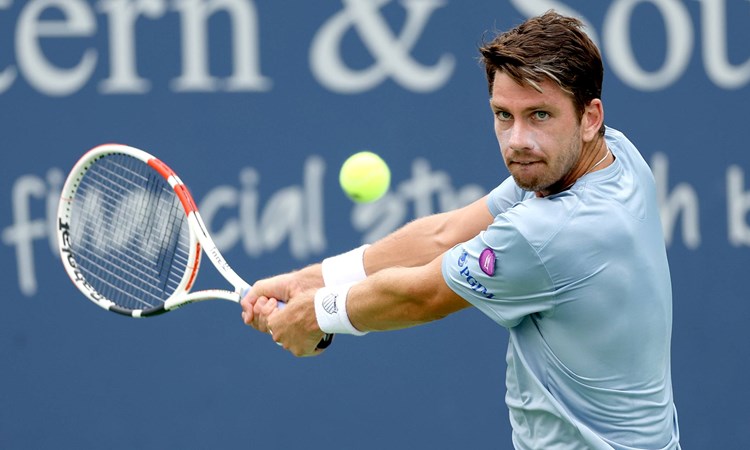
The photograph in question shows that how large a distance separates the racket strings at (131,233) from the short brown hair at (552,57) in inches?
66.4

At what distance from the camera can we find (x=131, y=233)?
16.1 feet

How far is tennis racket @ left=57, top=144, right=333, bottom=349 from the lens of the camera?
4.01 m

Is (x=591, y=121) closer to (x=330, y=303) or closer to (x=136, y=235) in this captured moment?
(x=330, y=303)

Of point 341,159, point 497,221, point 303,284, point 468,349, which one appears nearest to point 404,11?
point 341,159

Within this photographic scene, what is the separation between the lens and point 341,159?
5.35 meters

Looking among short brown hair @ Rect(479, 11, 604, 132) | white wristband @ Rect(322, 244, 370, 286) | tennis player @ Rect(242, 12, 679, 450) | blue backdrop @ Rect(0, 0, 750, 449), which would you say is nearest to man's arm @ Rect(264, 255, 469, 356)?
tennis player @ Rect(242, 12, 679, 450)

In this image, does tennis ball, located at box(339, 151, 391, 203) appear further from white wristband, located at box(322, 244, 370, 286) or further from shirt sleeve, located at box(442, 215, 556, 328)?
shirt sleeve, located at box(442, 215, 556, 328)

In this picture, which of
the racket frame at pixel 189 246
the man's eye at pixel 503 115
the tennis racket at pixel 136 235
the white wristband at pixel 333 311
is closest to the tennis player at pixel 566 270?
the man's eye at pixel 503 115

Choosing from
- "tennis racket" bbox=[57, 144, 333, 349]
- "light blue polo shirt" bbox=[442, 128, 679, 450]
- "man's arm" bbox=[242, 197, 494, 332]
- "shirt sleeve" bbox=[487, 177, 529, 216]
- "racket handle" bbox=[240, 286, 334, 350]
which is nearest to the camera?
"light blue polo shirt" bbox=[442, 128, 679, 450]

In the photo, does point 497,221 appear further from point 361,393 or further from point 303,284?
point 361,393

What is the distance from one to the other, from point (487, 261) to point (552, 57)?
1.67ft

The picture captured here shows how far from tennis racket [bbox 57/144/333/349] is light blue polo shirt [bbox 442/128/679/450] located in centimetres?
75

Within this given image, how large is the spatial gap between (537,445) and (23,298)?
118 inches

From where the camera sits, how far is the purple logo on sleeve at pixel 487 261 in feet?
9.53
